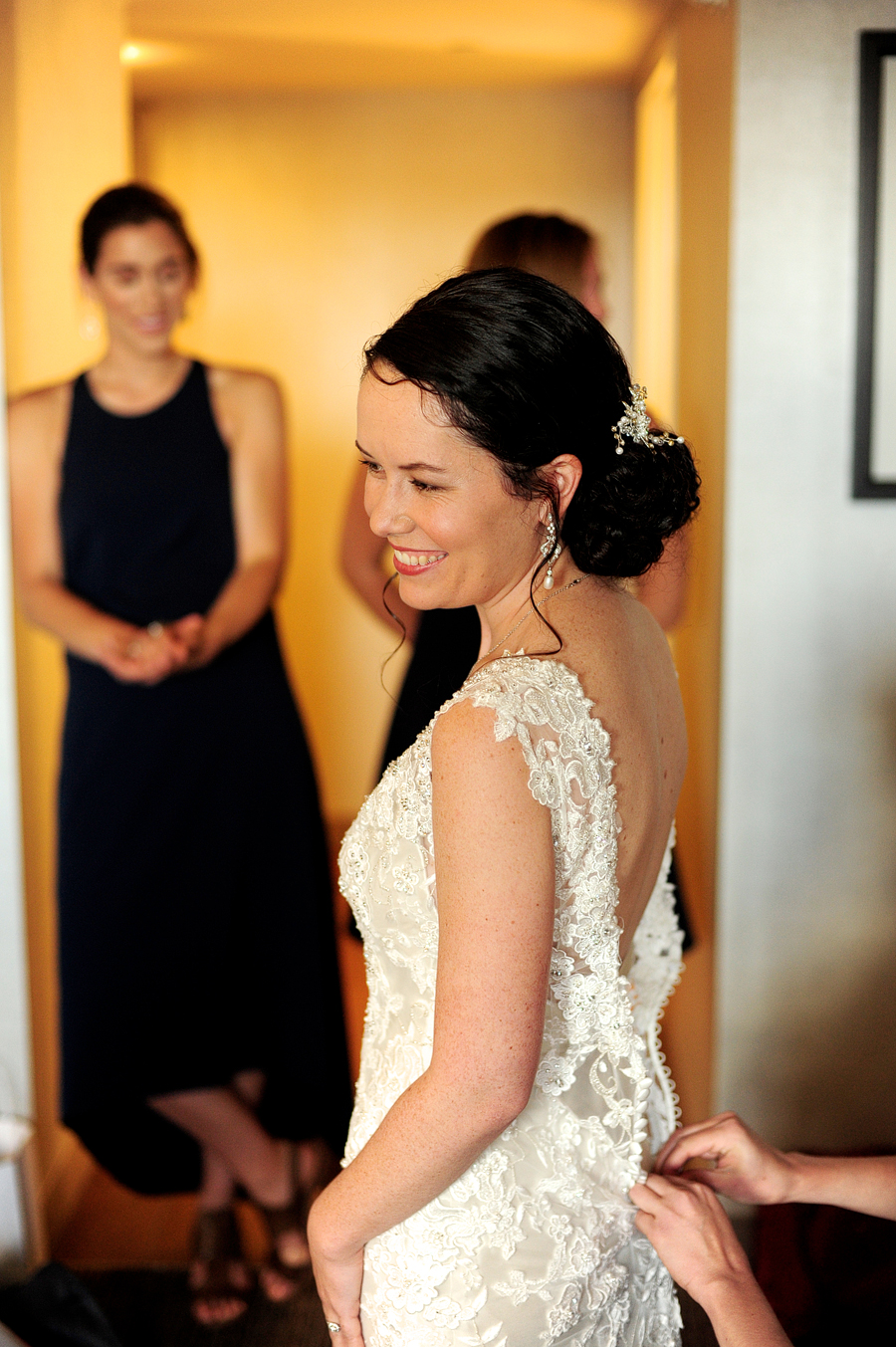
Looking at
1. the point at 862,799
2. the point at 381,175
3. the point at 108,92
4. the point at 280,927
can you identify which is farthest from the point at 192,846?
the point at 381,175

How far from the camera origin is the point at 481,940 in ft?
3.19

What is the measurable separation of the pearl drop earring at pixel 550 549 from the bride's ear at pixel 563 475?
Result: 0.02 meters

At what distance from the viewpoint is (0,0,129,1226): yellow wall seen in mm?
2484

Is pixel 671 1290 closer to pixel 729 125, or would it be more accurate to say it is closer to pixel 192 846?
pixel 192 846

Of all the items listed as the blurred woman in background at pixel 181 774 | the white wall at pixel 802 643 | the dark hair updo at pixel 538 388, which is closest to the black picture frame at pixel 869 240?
the white wall at pixel 802 643

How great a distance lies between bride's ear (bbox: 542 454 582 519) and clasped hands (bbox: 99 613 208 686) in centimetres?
119

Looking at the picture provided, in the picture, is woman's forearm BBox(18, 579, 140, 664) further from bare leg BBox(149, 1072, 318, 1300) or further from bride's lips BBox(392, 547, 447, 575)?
bride's lips BBox(392, 547, 447, 575)

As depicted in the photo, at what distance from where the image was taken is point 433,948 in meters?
1.14

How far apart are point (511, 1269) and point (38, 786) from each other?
1791 millimetres

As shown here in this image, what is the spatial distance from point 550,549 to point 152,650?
1199mm

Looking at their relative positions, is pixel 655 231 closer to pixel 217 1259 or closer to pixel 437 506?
pixel 217 1259

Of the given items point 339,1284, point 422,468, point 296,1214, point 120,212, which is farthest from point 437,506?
point 296,1214

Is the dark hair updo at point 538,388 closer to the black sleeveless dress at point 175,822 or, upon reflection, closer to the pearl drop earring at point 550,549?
the pearl drop earring at point 550,549

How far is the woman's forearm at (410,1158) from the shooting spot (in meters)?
1.00
